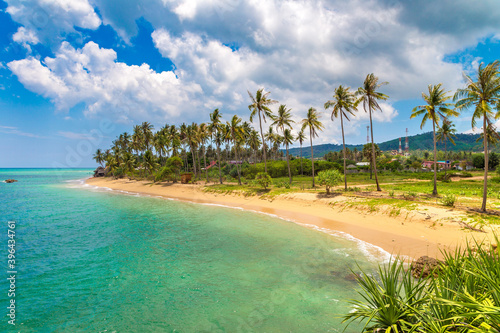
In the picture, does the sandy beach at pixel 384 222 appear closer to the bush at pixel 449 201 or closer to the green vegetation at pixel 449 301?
the bush at pixel 449 201

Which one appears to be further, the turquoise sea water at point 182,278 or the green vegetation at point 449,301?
the turquoise sea water at point 182,278

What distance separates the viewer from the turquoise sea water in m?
7.86

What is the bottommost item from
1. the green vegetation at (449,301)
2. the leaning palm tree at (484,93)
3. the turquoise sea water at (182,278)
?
the turquoise sea water at (182,278)

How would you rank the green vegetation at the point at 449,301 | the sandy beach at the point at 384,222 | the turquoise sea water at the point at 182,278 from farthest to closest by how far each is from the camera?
the sandy beach at the point at 384,222 → the turquoise sea water at the point at 182,278 → the green vegetation at the point at 449,301

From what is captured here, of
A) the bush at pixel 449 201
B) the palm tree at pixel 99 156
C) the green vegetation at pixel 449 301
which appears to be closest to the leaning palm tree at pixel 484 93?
the bush at pixel 449 201

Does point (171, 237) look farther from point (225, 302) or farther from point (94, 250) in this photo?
point (225, 302)

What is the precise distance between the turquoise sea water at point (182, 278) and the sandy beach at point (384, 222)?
2326 mm

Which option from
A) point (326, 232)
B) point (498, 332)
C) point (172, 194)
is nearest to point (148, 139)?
point (172, 194)

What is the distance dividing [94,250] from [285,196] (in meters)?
21.4

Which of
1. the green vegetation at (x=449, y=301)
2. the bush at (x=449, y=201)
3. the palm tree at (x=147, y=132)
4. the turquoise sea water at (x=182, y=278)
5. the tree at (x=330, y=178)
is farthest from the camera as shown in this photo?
the palm tree at (x=147, y=132)

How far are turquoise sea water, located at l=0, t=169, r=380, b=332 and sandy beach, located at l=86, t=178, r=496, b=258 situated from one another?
7.63ft

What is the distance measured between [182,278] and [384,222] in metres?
15.6

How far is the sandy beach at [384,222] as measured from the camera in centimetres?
1359

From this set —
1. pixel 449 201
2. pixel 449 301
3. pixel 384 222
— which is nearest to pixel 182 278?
pixel 449 301
